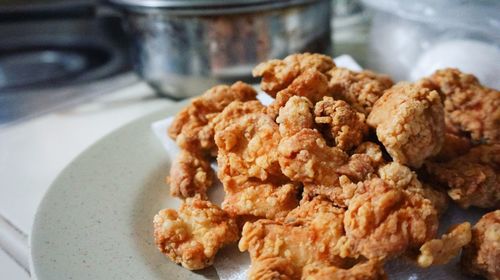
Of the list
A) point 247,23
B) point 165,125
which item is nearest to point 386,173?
point 165,125

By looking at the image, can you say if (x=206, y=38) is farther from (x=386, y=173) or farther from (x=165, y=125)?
(x=386, y=173)

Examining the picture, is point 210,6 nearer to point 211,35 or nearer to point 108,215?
point 211,35

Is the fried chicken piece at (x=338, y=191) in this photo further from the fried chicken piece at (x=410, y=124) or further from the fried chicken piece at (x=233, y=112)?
the fried chicken piece at (x=233, y=112)

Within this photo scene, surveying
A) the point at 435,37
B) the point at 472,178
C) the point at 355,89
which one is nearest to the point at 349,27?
the point at 435,37

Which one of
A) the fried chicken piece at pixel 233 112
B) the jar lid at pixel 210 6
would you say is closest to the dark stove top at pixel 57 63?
the jar lid at pixel 210 6

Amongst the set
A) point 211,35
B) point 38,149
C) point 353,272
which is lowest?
point 38,149

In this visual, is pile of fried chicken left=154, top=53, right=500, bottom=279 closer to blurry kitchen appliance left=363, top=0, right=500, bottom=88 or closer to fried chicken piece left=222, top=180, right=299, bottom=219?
fried chicken piece left=222, top=180, right=299, bottom=219
